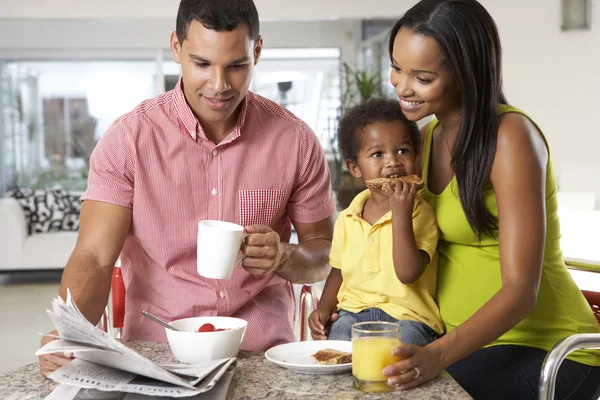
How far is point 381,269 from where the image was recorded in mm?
1845

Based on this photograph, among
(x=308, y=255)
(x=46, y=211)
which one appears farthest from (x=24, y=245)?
(x=308, y=255)

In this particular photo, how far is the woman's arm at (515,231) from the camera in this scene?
1.50 meters

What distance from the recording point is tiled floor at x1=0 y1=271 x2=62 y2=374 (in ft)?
15.6

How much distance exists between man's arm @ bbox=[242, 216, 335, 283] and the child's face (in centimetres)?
28

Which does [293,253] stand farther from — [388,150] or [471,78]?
→ [471,78]

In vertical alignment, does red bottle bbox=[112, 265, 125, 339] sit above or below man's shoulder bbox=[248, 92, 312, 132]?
below


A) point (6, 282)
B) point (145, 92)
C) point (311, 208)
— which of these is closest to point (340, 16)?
point (145, 92)

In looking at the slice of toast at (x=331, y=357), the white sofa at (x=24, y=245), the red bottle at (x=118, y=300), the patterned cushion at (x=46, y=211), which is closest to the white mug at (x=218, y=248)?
the slice of toast at (x=331, y=357)

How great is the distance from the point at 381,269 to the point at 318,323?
0.22 m

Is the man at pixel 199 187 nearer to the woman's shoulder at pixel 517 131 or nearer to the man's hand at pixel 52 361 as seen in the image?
the man's hand at pixel 52 361

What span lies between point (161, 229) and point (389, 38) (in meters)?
0.75

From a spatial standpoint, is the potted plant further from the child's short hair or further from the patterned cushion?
the child's short hair

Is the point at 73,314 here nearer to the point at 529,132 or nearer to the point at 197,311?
the point at 197,311

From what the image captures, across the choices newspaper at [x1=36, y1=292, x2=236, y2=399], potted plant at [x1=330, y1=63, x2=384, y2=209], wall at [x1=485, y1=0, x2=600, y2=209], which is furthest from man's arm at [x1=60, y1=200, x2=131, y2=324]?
potted plant at [x1=330, y1=63, x2=384, y2=209]
